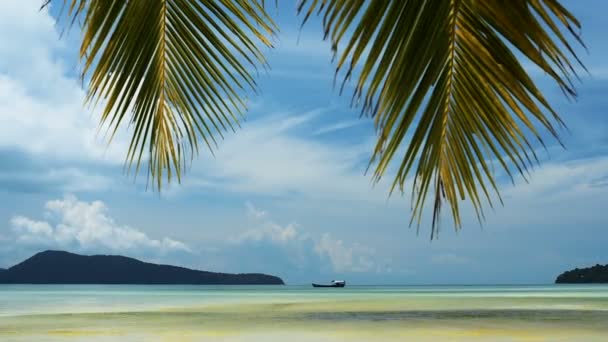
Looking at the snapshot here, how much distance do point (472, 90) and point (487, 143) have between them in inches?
4.5

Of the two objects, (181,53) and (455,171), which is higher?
(181,53)

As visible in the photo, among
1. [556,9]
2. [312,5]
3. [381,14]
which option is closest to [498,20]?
[556,9]

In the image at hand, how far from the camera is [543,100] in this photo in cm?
138

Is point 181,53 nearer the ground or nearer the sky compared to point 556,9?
nearer the sky

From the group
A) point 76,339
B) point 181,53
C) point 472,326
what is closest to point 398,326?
point 472,326

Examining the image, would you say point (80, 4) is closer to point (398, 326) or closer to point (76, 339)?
point (76, 339)

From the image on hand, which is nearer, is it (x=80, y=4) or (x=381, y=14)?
(x=381, y=14)

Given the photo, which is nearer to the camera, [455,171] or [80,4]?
[455,171]

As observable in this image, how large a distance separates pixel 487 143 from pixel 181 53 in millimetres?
1118

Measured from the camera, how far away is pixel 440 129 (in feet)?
5.05

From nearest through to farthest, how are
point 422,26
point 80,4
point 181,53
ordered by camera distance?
point 422,26, point 80,4, point 181,53

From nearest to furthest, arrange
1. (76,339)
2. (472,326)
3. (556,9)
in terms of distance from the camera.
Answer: (556,9)
(76,339)
(472,326)

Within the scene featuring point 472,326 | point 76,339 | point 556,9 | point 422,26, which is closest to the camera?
point 556,9

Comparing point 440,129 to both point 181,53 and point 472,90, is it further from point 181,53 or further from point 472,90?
point 181,53
